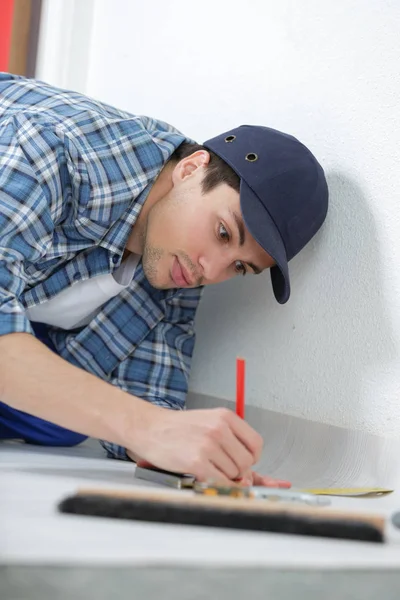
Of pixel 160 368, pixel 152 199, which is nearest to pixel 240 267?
pixel 152 199

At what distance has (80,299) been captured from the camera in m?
1.36

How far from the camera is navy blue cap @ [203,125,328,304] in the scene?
3.97ft

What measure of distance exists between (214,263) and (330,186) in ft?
0.76

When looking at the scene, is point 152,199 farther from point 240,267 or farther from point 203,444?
point 203,444

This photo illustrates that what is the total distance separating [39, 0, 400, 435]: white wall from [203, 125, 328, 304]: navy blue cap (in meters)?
0.05

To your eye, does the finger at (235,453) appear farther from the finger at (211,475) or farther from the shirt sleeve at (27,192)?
the shirt sleeve at (27,192)

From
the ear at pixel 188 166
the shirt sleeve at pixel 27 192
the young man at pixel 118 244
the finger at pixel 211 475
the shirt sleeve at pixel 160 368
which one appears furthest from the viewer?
the shirt sleeve at pixel 160 368

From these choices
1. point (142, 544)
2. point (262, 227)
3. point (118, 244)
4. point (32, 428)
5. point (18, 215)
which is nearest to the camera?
point (142, 544)

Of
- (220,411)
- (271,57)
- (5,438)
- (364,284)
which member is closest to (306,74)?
(271,57)

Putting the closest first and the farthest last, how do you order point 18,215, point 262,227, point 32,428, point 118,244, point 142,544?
point 142,544 < point 18,215 < point 262,227 < point 118,244 < point 32,428

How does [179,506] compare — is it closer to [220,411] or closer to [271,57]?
[220,411]

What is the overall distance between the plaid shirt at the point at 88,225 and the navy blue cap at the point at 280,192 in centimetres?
17

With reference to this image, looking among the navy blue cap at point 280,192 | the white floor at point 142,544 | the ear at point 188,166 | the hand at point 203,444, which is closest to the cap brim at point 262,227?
the navy blue cap at point 280,192

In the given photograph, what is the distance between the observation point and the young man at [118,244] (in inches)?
38.5
